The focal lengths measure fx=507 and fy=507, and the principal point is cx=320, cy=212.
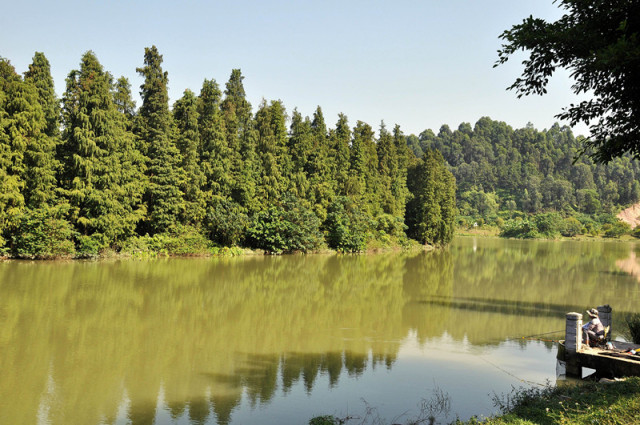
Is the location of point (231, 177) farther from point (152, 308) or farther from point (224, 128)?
point (152, 308)

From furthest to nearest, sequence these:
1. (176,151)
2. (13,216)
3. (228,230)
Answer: (228,230) → (176,151) → (13,216)

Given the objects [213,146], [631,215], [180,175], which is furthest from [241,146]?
[631,215]

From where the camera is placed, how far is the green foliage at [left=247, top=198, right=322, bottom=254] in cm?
3759

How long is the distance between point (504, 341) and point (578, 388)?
210 inches

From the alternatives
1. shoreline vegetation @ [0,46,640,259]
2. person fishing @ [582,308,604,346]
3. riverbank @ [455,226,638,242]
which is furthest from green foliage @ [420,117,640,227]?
person fishing @ [582,308,604,346]

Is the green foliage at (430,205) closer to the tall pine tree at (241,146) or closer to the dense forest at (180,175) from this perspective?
the dense forest at (180,175)

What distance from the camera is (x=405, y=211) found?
54344mm

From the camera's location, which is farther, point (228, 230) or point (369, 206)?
point (369, 206)

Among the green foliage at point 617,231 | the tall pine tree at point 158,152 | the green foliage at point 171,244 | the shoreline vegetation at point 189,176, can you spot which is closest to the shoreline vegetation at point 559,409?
the shoreline vegetation at point 189,176

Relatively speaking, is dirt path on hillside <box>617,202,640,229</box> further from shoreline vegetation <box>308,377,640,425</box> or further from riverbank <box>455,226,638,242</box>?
shoreline vegetation <box>308,377,640,425</box>

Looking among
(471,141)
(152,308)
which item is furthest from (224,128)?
(471,141)

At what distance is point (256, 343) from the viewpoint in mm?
12891

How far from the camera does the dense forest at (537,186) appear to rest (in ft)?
338

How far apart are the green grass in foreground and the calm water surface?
105 cm
